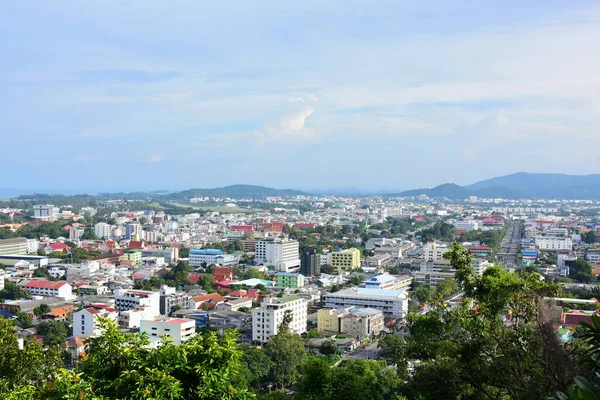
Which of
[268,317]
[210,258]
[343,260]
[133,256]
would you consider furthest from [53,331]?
[343,260]

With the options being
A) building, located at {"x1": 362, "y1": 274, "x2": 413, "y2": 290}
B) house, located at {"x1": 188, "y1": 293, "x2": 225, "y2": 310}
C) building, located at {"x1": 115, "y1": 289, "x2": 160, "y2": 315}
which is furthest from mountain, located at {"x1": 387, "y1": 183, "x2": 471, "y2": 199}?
building, located at {"x1": 115, "y1": 289, "x2": 160, "y2": 315}

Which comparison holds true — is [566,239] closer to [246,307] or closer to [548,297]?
[246,307]

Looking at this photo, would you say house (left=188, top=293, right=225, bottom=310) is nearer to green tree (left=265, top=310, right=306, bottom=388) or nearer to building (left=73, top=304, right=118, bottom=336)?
building (left=73, top=304, right=118, bottom=336)

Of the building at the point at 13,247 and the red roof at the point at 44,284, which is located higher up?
the building at the point at 13,247

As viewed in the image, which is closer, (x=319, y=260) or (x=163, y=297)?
(x=163, y=297)

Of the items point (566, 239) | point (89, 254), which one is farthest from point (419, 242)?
point (89, 254)

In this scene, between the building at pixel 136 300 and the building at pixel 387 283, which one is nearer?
the building at pixel 136 300

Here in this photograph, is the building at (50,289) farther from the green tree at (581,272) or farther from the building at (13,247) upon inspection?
the green tree at (581,272)

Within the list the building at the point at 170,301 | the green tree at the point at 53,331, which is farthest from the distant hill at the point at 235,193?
the green tree at the point at 53,331
